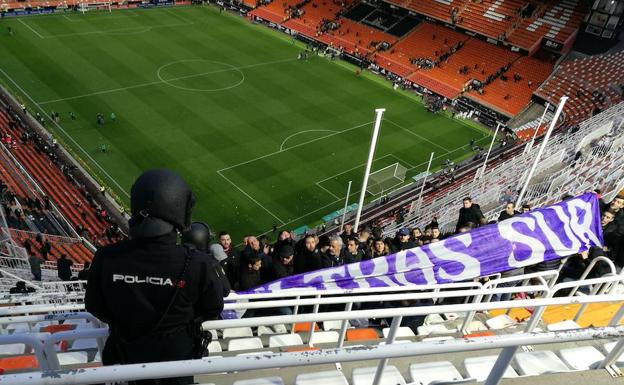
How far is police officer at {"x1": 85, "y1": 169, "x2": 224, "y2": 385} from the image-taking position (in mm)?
2760

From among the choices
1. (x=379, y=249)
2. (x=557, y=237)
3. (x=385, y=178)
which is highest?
(x=557, y=237)

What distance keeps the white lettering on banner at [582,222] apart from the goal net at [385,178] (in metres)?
17.0

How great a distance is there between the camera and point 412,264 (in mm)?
7371

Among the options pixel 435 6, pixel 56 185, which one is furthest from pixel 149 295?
pixel 435 6

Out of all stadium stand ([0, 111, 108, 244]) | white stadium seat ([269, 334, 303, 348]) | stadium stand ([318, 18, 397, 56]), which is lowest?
stadium stand ([0, 111, 108, 244])

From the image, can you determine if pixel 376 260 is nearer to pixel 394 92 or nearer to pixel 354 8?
pixel 394 92

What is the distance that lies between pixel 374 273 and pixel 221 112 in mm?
25221

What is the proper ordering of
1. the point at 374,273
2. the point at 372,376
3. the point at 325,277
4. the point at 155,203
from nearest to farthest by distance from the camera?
the point at 155,203, the point at 372,376, the point at 325,277, the point at 374,273

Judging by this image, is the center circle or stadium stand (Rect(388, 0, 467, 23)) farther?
stadium stand (Rect(388, 0, 467, 23))

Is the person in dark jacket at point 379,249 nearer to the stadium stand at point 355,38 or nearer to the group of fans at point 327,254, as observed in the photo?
the group of fans at point 327,254

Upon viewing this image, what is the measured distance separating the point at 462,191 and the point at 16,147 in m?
22.2

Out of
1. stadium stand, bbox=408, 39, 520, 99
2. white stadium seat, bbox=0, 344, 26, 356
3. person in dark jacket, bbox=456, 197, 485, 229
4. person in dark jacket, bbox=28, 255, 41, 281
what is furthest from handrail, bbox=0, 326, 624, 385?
stadium stand, bbox=408, 39, 520, 99

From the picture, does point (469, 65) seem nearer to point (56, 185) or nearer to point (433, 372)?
point (56, 185)

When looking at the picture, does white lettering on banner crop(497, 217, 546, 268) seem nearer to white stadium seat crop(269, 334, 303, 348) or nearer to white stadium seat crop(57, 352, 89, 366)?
white stadium seat crop(269, 334, 303, 348)
